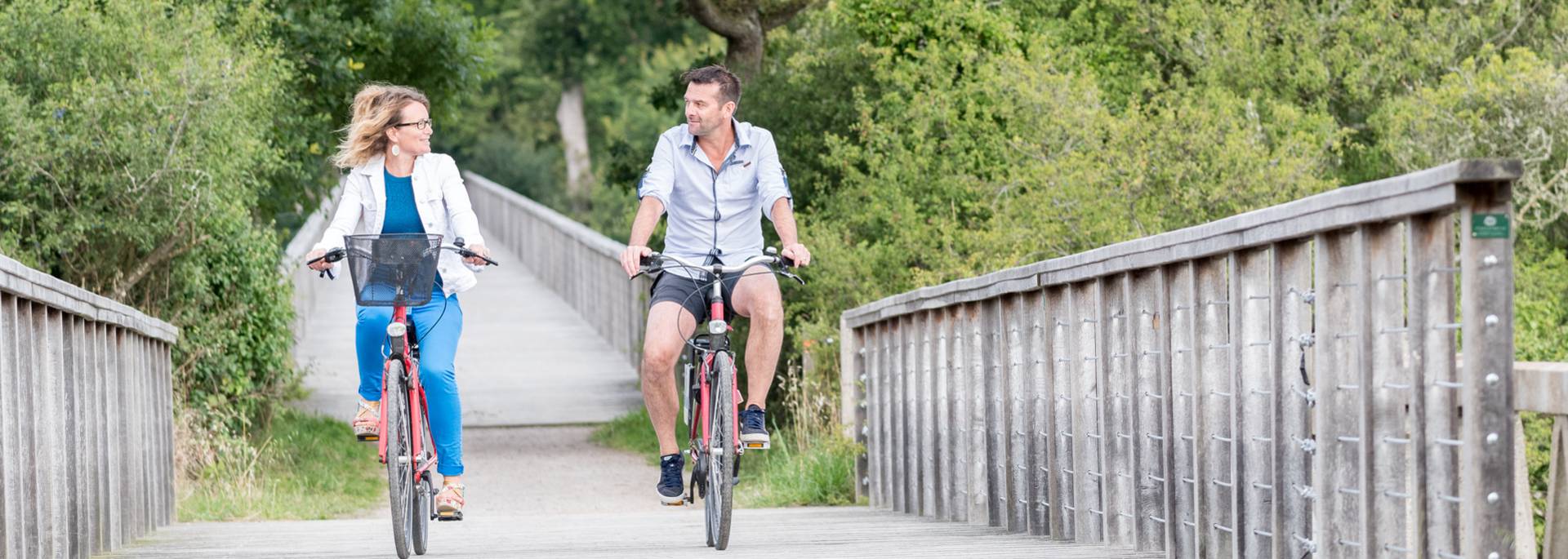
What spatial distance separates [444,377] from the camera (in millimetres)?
7078

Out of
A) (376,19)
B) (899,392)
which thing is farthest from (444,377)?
(376,19)

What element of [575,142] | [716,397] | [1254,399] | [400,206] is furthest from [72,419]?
[575,142]

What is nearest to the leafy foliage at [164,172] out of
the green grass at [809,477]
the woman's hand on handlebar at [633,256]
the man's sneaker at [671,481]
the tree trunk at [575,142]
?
the green grass at [809,477]

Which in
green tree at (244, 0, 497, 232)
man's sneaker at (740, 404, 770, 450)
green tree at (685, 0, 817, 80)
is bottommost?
man's sneaker at (740, 404, 770, 450)

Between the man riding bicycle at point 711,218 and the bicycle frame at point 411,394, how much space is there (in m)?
0.82

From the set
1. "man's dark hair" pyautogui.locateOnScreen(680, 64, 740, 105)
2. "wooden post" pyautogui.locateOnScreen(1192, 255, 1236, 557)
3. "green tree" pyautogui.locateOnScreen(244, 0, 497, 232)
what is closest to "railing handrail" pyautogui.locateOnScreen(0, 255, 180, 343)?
"man's dark hair" pyautogui.locateOnScreen(680, 64, 740, 105)

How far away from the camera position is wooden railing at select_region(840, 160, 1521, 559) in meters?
3.93

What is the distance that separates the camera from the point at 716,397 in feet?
23.6

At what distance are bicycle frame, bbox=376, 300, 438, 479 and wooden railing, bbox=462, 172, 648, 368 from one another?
8.57 m

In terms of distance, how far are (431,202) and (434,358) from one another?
544mm

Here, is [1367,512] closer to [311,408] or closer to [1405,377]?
[1405,377]

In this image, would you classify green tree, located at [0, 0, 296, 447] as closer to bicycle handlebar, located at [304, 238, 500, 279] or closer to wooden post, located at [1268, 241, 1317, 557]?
bicycle handlebar, located at [304, 238, 500, 279]

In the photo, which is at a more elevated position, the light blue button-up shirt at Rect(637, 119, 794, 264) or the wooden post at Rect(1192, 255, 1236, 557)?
the light blue button-up shirt at Rect(637, 119, 794, 264)

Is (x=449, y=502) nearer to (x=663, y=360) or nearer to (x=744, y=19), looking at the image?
(x=663, y=360)
